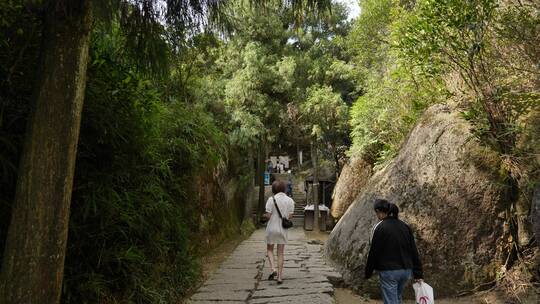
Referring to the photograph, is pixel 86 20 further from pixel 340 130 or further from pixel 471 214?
pixel 340 130

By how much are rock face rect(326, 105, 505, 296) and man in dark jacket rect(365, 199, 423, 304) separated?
7.71 feet

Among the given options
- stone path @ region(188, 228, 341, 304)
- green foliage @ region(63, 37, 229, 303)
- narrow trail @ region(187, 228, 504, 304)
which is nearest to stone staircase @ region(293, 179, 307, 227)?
stone path @ region(188, 228, 341, 304)

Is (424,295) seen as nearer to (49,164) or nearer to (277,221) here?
(277,221)

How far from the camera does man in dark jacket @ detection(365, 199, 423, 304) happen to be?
365 cm

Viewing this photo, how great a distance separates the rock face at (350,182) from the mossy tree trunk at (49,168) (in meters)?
12.4

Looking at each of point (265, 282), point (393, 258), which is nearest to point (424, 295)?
point (393, 258)

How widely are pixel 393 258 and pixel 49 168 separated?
290 cm

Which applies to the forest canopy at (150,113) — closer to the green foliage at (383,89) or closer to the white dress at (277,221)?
the green foliage at (383,89)

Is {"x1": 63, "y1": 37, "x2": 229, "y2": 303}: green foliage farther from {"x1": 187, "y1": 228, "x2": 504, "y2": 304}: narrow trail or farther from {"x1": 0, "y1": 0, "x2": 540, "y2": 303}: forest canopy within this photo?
{"x1": 187, "y1": 228, "x2": 504, "y2": 304}: narrow trail

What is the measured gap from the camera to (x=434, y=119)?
7.12 meters

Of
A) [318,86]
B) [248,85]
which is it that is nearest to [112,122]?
[248,85]

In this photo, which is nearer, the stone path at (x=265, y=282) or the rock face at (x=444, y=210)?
the stone path at (x=265, y=282)

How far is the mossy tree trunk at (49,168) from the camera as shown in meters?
2.53

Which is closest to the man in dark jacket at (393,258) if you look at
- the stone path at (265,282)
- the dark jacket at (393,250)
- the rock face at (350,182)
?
the dark jacket at (393,250)
